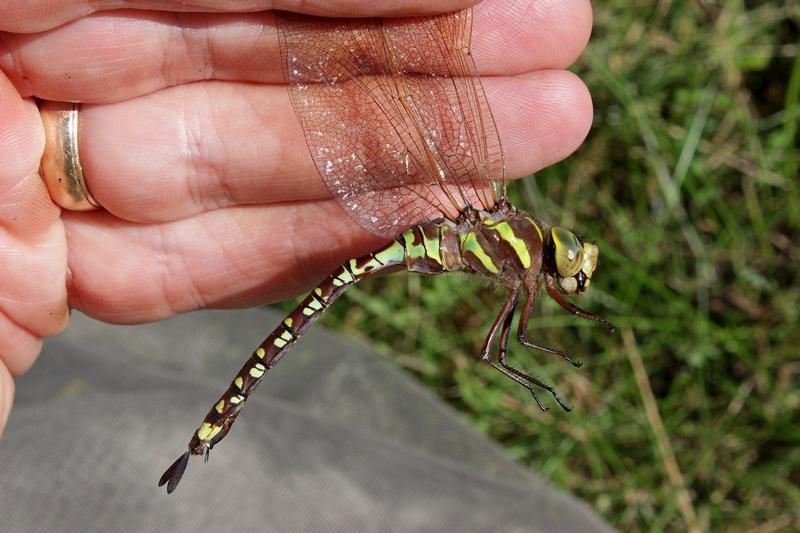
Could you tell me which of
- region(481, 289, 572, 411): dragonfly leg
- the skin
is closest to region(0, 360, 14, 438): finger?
the skin

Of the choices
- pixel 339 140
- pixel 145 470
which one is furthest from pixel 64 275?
pixel 339 140

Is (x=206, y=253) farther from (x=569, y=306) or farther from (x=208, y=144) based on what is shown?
(x=569, y=306)

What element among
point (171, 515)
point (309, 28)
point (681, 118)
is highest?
point (309, 28)

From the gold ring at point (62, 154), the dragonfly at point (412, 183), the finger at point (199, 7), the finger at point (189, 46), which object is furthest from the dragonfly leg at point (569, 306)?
the gold ring at point (62, 154)

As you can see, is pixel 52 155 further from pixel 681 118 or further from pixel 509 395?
pixel 681 118

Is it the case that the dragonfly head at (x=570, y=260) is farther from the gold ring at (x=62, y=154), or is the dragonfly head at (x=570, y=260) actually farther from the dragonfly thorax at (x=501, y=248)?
the gold ring at (x=62, y=154)

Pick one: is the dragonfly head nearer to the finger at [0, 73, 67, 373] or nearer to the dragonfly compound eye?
the dragonfly compound eye

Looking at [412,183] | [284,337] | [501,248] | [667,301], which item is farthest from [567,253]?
[667,301]
